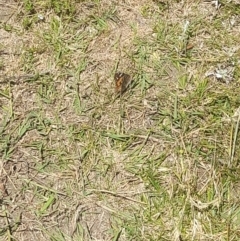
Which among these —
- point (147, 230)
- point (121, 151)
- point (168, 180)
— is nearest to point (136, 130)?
point (121, 151)

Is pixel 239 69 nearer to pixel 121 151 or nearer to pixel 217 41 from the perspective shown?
pixel 217 41

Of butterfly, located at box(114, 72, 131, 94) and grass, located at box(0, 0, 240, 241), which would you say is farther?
butterfly, located at box(114, 72, 131, 94)

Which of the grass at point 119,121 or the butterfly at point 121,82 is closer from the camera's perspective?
the grass at point 119,121

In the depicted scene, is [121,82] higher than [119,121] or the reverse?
higher
